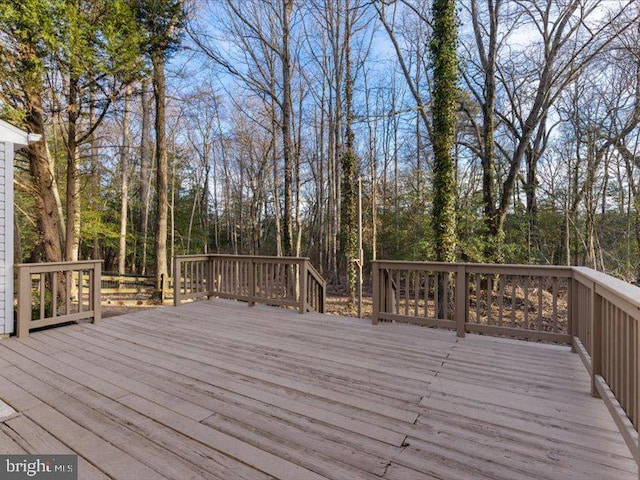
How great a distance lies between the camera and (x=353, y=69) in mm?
12117

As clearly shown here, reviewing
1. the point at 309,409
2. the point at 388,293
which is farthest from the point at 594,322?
the point at 388,293

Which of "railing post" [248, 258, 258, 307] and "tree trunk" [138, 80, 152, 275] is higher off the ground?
"tree trunk" [138, 80, 152, 275]

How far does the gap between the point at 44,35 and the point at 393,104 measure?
12.5 m

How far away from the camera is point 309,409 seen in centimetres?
200

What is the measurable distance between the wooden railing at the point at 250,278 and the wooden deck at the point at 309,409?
4.96 ft

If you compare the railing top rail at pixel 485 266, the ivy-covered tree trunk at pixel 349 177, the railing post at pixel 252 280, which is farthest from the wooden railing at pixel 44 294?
the ivy-covered tree trunk at pixel 349 177

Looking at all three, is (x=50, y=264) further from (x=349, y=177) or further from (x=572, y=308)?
(x=349, y=177)

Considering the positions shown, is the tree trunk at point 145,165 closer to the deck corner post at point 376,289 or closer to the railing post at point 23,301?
the railing post at point 23,301

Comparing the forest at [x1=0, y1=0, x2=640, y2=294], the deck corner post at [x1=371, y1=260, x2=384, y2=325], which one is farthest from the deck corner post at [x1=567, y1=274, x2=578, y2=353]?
the forest at [x1=0, y1=0, x2=640, y2=294]

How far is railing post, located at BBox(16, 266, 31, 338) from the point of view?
350 cm

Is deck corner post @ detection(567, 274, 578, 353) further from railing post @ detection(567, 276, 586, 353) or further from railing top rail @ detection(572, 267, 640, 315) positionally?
railing top rail @ detection(572, 267, 640, 315)

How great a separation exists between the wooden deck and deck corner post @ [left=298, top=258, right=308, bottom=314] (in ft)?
4.04

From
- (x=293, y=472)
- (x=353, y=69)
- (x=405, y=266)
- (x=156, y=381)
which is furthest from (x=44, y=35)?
(x=353, y=69)

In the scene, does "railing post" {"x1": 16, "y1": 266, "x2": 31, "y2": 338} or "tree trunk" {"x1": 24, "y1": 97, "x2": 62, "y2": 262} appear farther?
"tree trunk" {"x1": 24, "y1": 97, "x2": 62, "y2": 262}
